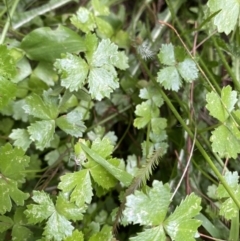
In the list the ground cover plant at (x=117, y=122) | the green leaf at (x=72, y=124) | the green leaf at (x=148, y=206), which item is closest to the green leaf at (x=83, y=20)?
the ground cover plant at (x=117, y=122)

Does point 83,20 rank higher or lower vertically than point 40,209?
higher

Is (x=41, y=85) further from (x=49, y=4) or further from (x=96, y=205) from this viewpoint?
(x=96, y=205)

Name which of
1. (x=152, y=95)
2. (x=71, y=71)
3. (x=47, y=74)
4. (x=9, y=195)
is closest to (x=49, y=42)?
(x=47, y=74)

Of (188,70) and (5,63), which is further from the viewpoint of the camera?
(188,70)

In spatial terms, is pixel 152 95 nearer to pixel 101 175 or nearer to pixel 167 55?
pixel 167 55

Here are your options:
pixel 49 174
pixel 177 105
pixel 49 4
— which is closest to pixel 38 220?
pixel 49 174
